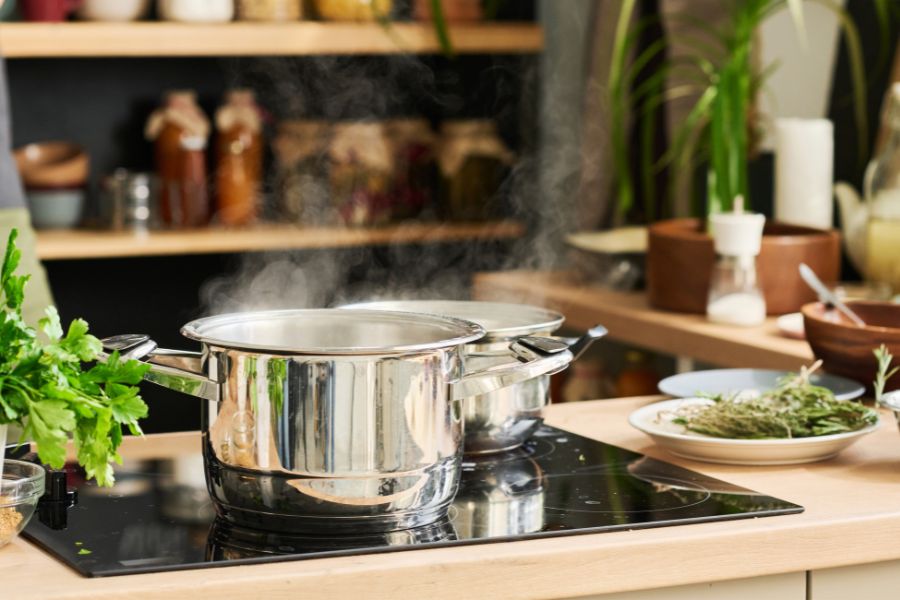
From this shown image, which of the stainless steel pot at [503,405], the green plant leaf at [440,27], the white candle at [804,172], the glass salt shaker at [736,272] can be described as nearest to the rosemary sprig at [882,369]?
the stainless steel pot at [503,405]

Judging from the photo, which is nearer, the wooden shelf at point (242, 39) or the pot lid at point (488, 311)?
the pot lid at point (488, 311)

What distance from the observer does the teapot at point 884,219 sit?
91.1 inches

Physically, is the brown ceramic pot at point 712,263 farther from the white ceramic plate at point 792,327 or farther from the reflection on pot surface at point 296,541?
the reflection on pot surface at point 296,541

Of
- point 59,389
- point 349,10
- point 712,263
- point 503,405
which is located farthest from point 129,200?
point 59,389

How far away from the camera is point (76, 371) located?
1.01m

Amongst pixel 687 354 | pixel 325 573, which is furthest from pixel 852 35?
pixel 325 573

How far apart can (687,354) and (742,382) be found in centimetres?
69

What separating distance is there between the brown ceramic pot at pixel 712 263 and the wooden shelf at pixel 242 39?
122 cm

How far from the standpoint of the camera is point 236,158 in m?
3.54

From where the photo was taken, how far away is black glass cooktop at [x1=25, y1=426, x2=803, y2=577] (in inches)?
40.6

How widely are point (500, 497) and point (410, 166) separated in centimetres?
257

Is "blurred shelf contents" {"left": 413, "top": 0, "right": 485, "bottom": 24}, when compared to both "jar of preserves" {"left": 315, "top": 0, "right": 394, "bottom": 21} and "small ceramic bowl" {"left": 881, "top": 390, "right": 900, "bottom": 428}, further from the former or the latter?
"small ceramic bowl" {"left": 881, "top": 390, "right": 900, "bottom": 428}

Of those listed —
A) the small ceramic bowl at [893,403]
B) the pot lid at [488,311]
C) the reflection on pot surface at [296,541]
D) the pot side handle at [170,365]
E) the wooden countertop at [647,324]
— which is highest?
the pot side handle at [170,365]

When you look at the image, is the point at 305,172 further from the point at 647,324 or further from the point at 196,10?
the point at 647,324
